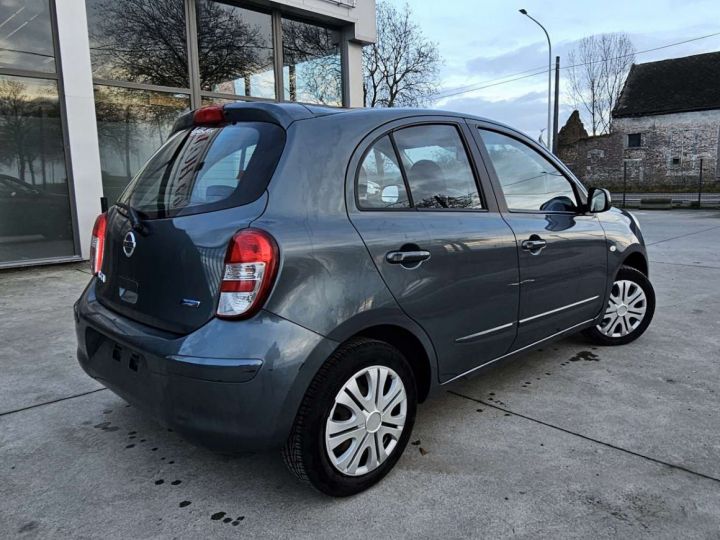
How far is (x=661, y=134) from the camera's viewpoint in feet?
114

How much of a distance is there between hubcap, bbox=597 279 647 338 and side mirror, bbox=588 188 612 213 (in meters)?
0.68

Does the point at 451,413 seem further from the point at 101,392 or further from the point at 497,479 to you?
the point at 101,392

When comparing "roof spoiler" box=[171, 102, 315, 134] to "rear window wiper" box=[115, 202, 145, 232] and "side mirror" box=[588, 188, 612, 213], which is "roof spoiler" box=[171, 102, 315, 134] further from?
"side mirror" box=[588, 188, 612, 213]

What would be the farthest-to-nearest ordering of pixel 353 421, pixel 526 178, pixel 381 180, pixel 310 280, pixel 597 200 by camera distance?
pixel 597 200
pixel 526 178
pixel 381 180
pixel 353 421
pixel 310 280

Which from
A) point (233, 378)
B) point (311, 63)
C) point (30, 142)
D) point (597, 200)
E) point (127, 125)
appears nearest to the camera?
point (233, 378)

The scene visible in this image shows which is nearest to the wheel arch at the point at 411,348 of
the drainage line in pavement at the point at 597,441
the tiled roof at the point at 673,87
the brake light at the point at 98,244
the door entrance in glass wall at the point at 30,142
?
the drainage line in pavement at the point at 597,441

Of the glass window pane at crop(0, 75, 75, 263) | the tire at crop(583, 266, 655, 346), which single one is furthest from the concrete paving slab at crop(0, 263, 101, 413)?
Answer: the tire at crop(583, 266, 655, 346)

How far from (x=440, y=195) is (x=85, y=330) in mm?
1796

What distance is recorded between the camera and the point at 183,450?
104 inches

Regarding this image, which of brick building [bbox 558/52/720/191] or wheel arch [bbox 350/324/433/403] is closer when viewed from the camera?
wheel arch [bbox 350/324/433/403]

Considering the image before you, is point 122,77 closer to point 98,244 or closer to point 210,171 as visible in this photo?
point 98,244

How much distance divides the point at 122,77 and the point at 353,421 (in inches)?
332

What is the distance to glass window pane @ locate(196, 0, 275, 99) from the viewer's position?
9.52 metres

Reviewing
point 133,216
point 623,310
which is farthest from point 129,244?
point 623,310
